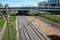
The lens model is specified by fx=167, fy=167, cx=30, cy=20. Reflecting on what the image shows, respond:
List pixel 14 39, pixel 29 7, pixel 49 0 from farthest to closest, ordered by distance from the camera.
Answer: pixel 49 0 < pixel 29 7 < pixel 14 39

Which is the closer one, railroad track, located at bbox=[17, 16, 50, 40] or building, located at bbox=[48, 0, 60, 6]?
railroad track, located at bbox=[17, 16, 50, 40]

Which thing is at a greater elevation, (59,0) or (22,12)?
(59,0)

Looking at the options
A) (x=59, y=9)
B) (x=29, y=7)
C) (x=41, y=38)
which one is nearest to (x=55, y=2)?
(x=59, y=9)

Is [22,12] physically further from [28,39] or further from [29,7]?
[28,39]

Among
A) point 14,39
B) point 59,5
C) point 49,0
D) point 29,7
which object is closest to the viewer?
point 14,39

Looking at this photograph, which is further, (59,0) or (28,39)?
(59,0)

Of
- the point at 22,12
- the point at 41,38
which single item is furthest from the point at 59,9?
the point at 41,38

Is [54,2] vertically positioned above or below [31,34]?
above

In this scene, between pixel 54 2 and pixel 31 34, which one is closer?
pixel 31 34

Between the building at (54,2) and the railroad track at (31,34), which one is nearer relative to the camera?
the railroad track at (31,34)
